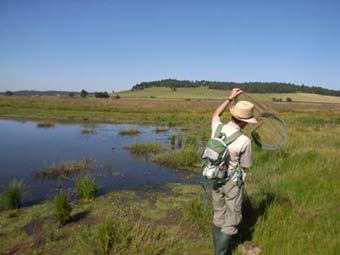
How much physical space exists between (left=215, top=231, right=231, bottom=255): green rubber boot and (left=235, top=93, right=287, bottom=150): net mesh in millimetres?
1991

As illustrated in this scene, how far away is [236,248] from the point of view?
15.0 ft

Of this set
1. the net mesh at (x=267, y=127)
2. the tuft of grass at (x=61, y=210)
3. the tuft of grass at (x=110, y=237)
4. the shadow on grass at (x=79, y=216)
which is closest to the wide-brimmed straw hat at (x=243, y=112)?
the net mesh at (x=267, y=127)

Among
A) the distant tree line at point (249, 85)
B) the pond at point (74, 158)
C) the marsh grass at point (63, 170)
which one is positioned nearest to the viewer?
the pond at point (74, 158)

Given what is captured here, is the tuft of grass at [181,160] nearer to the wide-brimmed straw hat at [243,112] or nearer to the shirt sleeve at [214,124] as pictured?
the shirt sleeve at [214,124]

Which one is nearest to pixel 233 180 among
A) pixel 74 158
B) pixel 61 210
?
pixel 61 210

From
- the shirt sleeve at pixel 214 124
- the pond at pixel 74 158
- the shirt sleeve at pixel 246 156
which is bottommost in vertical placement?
the pond at pixel 74 158

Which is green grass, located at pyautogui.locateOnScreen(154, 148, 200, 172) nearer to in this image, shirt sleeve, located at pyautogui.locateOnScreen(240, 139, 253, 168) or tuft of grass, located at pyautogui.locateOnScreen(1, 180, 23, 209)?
tuft of grass, located at pyautogui.locateOnScreen(1, 180, 23, 209)

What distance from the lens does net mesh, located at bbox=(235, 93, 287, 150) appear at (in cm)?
546

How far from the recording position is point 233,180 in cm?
401

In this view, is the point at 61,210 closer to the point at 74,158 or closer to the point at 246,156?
the point at 246,156

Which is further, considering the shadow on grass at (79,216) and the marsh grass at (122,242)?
the shadow on grass at (79,216)

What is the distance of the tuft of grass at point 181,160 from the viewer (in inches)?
455

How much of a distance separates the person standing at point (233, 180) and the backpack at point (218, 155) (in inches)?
2.1

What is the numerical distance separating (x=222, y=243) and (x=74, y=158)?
961cm
